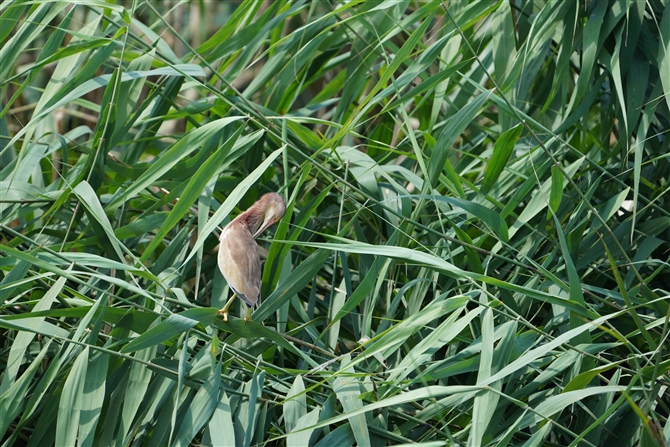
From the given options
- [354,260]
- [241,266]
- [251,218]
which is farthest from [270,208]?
[354,260]

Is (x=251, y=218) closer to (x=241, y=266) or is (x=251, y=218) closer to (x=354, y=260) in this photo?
(x=241, y=266)

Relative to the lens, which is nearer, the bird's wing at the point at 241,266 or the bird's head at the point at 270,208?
the bird's wing at the point at 241,266

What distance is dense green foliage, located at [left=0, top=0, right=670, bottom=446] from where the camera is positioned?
995 mm

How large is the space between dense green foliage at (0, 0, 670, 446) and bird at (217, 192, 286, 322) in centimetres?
4

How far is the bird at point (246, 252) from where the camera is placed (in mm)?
1034

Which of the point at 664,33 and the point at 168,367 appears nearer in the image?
the point at 168,367

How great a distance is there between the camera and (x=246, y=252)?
1057 mm

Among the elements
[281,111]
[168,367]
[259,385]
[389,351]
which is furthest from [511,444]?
[281,111]

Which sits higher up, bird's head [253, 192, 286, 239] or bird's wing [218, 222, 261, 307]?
bird's head [253, 192, 286, 239]

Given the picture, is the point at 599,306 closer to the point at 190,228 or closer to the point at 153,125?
the point at 190,228

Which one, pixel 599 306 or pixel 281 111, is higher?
pixel 281 111

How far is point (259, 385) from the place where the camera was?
100 centimetres

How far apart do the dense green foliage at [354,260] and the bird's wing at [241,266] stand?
53mm

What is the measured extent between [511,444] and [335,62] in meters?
0.98
